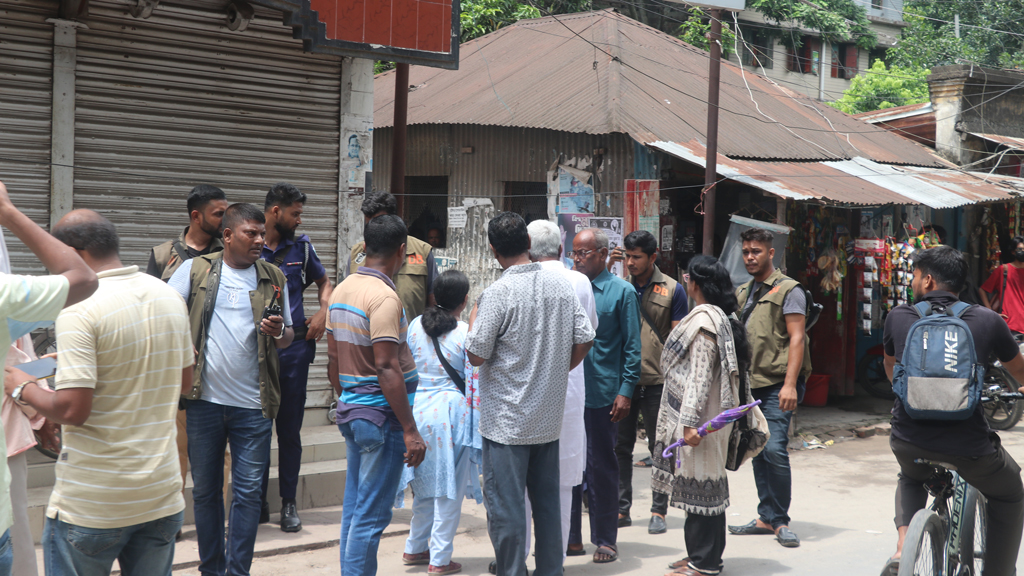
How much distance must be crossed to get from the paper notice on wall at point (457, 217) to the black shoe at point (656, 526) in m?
6.62

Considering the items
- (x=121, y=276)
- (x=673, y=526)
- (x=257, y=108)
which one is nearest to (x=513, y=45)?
(x=257, y=108)

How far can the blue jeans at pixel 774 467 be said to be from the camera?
5.23 metres

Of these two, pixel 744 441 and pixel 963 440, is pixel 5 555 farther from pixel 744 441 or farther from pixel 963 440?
pixel 963 440

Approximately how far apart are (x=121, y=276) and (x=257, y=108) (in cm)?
386

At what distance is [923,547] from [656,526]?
7.21 ft

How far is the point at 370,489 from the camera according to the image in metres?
3.78

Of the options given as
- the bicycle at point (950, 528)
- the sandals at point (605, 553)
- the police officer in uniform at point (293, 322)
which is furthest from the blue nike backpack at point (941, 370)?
the police officer in uniform at point (293, 322)

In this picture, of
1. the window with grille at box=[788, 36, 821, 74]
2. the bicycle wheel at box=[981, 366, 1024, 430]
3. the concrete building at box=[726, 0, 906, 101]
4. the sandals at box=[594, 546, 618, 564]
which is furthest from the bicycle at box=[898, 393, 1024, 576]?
the window with grille at box=[788, 36, 821, 74]

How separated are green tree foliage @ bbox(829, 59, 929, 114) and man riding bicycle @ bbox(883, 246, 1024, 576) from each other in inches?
968

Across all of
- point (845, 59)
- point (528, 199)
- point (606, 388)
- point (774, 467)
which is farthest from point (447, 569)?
point (845, 59)

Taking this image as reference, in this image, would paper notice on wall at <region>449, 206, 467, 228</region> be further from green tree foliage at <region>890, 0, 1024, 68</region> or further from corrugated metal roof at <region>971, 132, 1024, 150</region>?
green tree foliage at <region>890, 0, 1024, 68</region>

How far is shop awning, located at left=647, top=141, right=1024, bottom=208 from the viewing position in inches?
338

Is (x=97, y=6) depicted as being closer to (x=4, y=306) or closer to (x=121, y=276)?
(x=121, y=276)

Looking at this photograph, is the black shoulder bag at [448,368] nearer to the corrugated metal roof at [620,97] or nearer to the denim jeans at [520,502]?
the denim jeans at [520,502]
